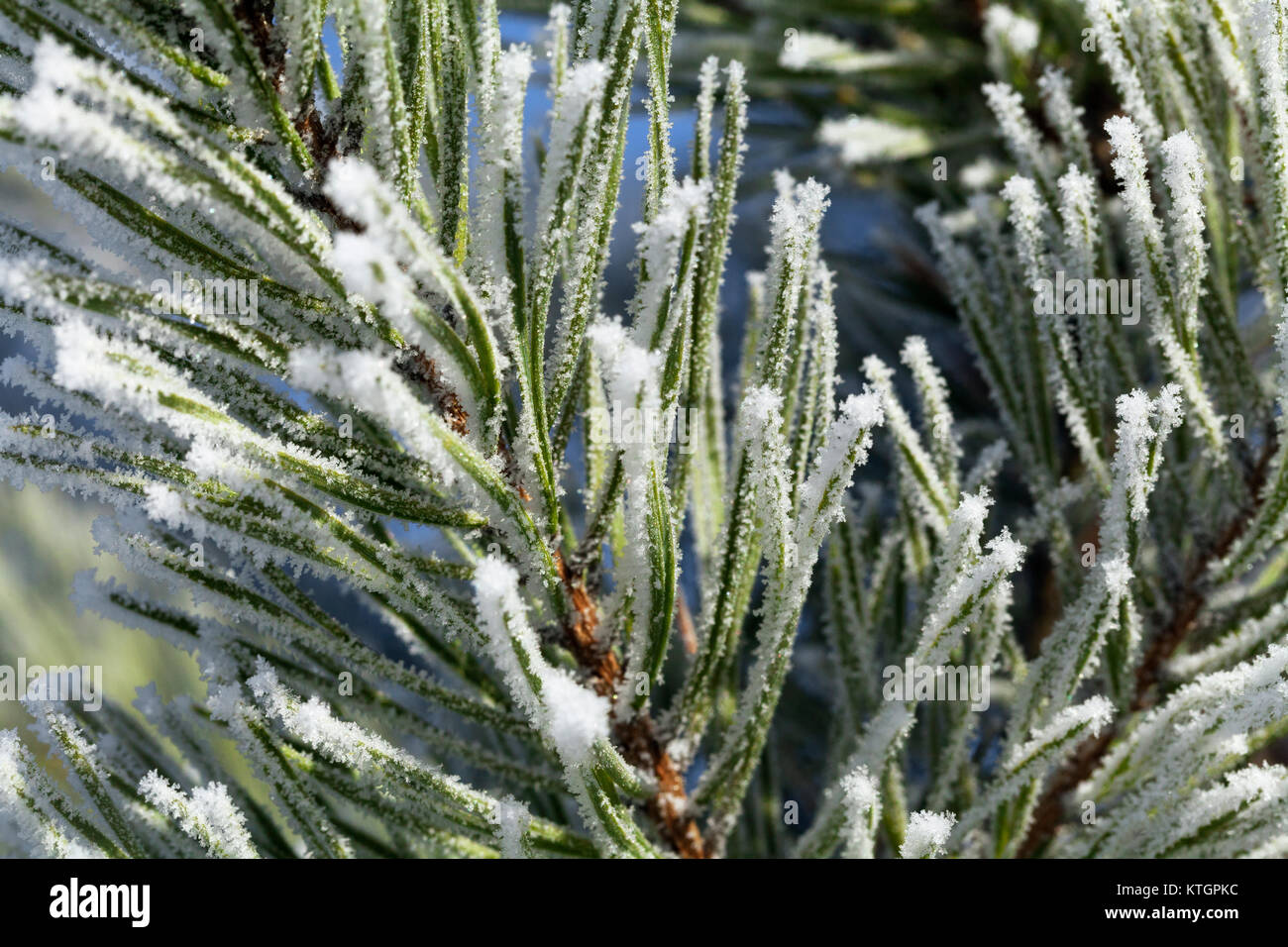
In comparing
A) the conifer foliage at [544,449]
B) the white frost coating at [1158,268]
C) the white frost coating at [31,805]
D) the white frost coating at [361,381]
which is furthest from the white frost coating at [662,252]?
the white frost coating at [31,805]

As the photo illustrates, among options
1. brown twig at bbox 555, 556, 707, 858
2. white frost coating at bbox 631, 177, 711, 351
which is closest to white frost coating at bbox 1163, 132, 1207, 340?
white frost coating at bbox 631, 177, 711, 351

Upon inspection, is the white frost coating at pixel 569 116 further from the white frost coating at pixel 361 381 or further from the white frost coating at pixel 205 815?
the white frost coating at pixel 205 815

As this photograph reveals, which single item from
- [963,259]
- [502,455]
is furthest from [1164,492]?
[502,455]

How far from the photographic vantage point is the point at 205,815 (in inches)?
18.4

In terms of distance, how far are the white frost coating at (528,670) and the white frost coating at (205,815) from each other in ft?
0.51

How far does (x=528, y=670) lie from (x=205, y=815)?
0.18 m

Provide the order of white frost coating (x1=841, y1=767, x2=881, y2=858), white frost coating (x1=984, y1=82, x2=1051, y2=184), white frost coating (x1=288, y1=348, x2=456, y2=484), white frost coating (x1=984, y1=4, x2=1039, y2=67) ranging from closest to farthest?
1. white frost coating (x1=288, y1=348, x2=456, y2=484)
2. white frost coating (x1=841, y1=767, x2=881, y2=858)
3. white frost coating (x1=984, y1=82, x2=1051, y2=184)
4. white frost coating (x1=984, y1=4, x2=1039, y2=67)

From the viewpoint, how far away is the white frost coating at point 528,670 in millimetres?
403

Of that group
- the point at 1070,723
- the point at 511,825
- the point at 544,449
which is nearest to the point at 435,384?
the point at 544,449

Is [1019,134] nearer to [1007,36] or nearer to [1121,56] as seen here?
[1121,56]

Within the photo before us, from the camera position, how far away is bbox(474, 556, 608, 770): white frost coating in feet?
1.32

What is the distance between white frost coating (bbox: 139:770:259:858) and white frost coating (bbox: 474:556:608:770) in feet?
0.51

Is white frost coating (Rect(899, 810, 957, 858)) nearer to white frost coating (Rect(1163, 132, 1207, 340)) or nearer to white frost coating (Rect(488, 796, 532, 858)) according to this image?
white frost coating (Rect(488, 796, 532, 858))

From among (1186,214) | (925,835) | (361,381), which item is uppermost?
(1186,214)
